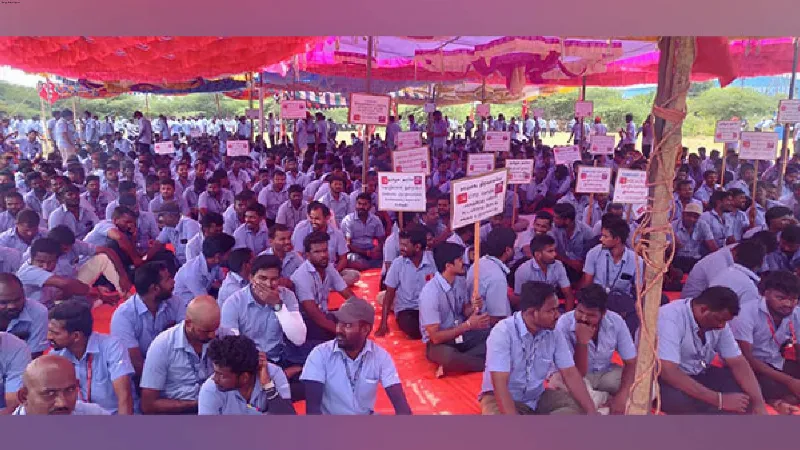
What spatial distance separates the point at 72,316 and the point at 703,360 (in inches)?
139

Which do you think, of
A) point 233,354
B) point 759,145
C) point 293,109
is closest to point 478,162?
point 759,145

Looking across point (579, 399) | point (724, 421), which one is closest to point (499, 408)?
point (579, 399)

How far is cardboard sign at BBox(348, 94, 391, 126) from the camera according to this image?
5.96 metres

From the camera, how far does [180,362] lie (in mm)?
3191

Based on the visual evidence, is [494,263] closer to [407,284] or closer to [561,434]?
[407,284]

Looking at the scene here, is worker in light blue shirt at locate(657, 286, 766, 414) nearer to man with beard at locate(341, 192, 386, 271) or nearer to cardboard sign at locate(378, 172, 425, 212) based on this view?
cardboard sign at locate(378, 172, 425, 212)

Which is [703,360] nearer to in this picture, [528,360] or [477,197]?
[528,360]

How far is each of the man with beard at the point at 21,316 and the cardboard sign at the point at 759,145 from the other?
6.95m

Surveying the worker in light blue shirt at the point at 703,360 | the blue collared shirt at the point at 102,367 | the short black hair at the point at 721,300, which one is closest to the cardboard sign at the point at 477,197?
the worker in light blue shirt at the point at 703,360

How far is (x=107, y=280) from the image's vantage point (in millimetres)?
5465

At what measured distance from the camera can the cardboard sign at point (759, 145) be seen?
6.56 m

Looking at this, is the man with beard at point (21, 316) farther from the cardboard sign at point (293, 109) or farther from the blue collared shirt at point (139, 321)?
the cardboard sign at point (293, 109)

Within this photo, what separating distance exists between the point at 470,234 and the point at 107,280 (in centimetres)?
340

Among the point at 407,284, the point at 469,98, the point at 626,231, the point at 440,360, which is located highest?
the point at 469,98
